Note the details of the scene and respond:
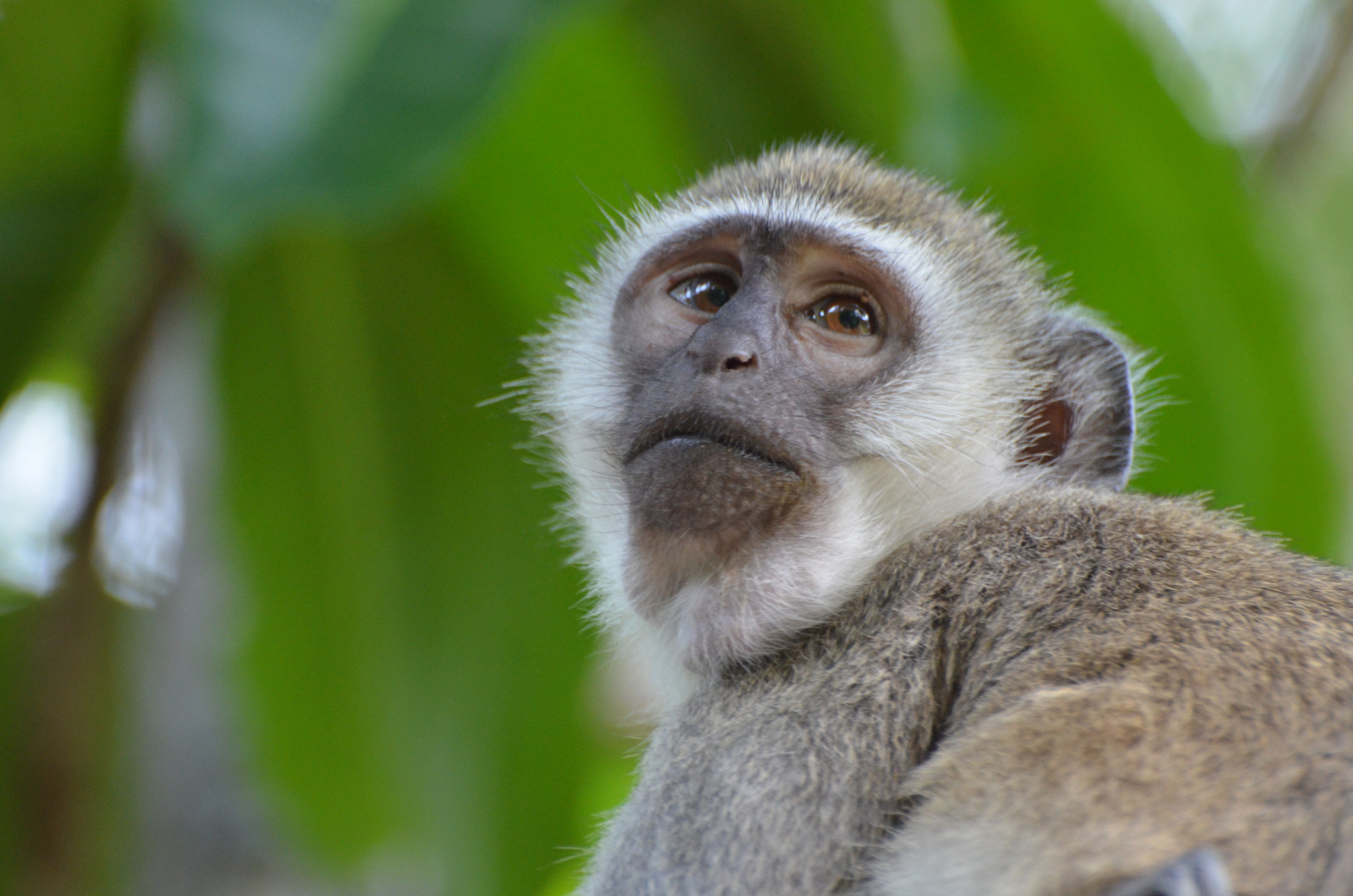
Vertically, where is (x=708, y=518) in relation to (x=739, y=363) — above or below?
below

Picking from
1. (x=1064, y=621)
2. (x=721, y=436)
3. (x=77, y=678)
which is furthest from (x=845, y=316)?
(x=77, y=678)

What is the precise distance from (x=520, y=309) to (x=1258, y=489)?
2.39 metres

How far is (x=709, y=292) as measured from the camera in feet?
9.36

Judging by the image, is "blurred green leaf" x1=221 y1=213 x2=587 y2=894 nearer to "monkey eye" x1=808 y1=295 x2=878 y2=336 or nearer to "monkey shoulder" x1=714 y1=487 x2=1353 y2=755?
"monkey eye" x1=808 y1=295 x2=878 y2=336

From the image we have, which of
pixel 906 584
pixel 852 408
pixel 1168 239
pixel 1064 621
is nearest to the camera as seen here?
pixel 1064 621

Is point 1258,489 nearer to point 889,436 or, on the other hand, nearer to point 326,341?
point 889,436

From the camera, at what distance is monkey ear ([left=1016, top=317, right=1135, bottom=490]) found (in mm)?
2729

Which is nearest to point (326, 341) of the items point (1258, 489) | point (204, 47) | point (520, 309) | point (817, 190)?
point (520, 309)

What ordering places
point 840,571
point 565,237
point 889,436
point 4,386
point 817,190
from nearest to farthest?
1. point 840,571
2. point 889,436
3. point 817,190
4. point 4,386
5. point 565,237

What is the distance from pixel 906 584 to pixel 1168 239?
2480 mm

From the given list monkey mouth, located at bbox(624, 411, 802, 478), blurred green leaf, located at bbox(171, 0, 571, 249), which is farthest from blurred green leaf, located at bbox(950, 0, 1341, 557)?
monkey mouth, located at bbox(624, 411, 802, 478)

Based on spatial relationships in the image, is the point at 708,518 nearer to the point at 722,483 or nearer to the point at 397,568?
the point at 722,483

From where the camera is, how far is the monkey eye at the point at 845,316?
269 cm

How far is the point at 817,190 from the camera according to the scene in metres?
2.92
